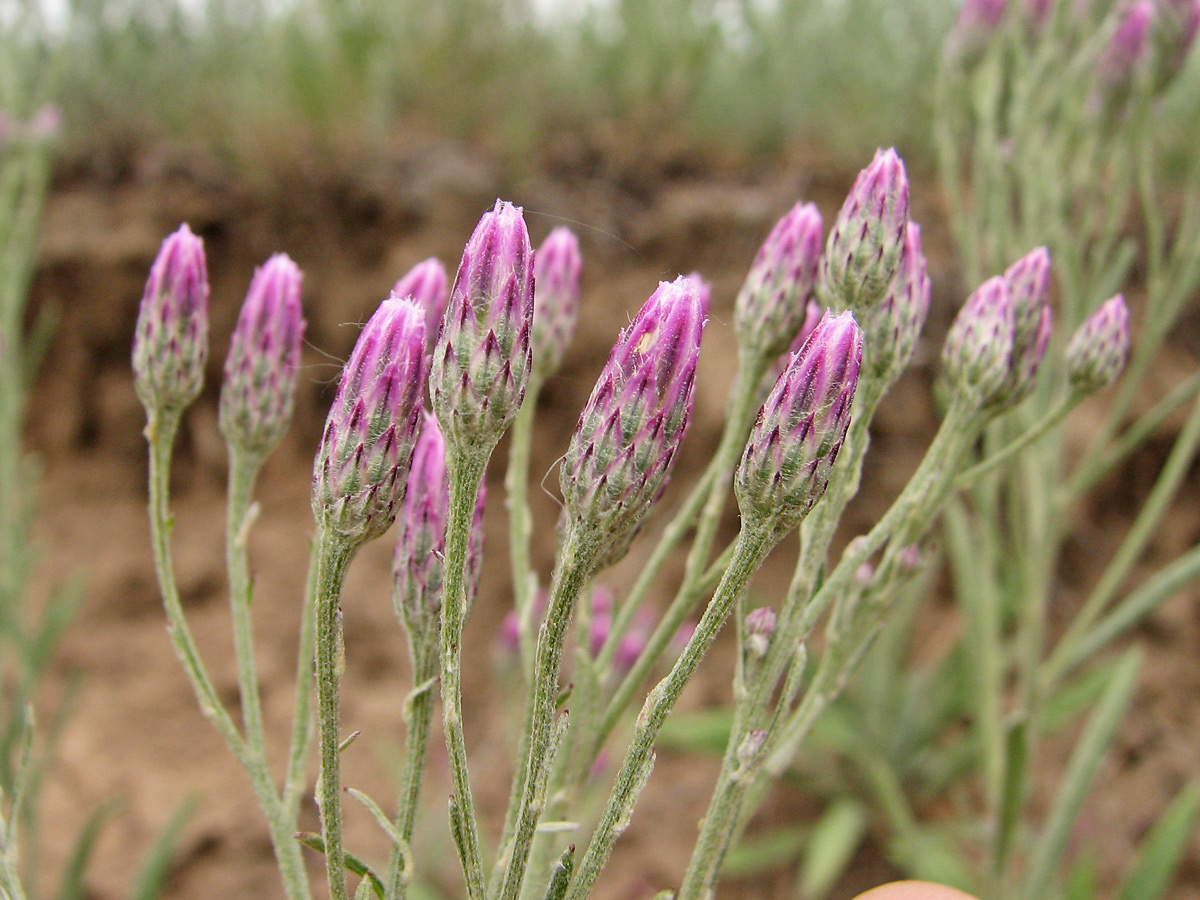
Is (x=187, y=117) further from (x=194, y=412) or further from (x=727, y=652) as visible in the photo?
(x=727, y=652)

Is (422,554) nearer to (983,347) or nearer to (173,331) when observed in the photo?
(173,331)

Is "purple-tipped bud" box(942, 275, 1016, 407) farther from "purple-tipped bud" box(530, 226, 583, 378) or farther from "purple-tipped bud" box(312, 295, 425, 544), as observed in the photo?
"purple-tipped bud" box(312, 295, 425, 544)

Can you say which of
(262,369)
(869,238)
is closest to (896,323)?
(869,238)

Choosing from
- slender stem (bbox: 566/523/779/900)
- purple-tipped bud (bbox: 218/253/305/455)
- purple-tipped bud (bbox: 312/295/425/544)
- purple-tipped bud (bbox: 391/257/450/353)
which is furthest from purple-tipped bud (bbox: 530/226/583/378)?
slender stem (bbox: 566/523/779/900)

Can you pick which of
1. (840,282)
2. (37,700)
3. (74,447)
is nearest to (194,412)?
(74,447)

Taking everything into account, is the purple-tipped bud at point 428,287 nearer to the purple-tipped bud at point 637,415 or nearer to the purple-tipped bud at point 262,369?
the purple-tipped bud at point 262,369

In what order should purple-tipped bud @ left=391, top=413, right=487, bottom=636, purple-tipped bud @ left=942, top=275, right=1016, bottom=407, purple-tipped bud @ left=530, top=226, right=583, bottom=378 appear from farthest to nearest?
purple-tipped bud @ left=530, top=226, right=583, bottom=378, purple-tipped bud @ left=942, top=275, right=1016, bottom=407, purple-tipped bud @ left=391, top=413, right=487, bottom=636

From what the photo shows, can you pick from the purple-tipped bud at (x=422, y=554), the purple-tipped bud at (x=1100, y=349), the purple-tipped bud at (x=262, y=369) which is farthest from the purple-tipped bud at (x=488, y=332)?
the purple-tipped bud at (x=1100, y=349)
